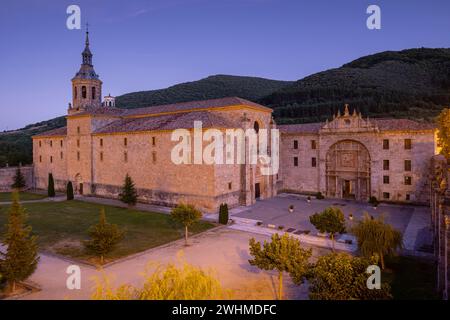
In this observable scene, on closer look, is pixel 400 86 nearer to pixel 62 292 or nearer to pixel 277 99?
pixel 277 99

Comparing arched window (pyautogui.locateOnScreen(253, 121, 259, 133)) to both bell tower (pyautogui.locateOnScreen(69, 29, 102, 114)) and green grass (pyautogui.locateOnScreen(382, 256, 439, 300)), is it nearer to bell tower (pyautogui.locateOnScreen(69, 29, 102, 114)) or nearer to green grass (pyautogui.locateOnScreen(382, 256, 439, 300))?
green grass (pyautogui.locateOnScreen(382, 256, 439, 300))

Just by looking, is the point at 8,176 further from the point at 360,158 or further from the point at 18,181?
the point at 360,158

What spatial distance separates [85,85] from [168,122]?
1789cm

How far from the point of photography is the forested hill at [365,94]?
6400 centimetres

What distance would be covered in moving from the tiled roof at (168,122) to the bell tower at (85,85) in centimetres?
667

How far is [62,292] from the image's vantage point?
13.6m

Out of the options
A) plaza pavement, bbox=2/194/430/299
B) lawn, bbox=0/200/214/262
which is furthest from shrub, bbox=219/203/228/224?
lawn, bbox=0/200/214/262

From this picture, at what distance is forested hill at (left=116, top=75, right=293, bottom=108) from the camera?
364ft

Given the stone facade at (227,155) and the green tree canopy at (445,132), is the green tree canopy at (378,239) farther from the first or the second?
the green tree canopy at (445,132)

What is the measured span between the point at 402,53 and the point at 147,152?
101m

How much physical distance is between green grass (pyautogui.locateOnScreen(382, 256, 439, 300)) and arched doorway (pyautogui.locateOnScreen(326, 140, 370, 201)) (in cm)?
1777

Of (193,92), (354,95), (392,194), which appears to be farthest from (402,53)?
(392,194)

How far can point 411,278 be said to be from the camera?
1509 cm

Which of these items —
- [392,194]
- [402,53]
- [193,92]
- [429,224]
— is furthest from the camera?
[193,92]
